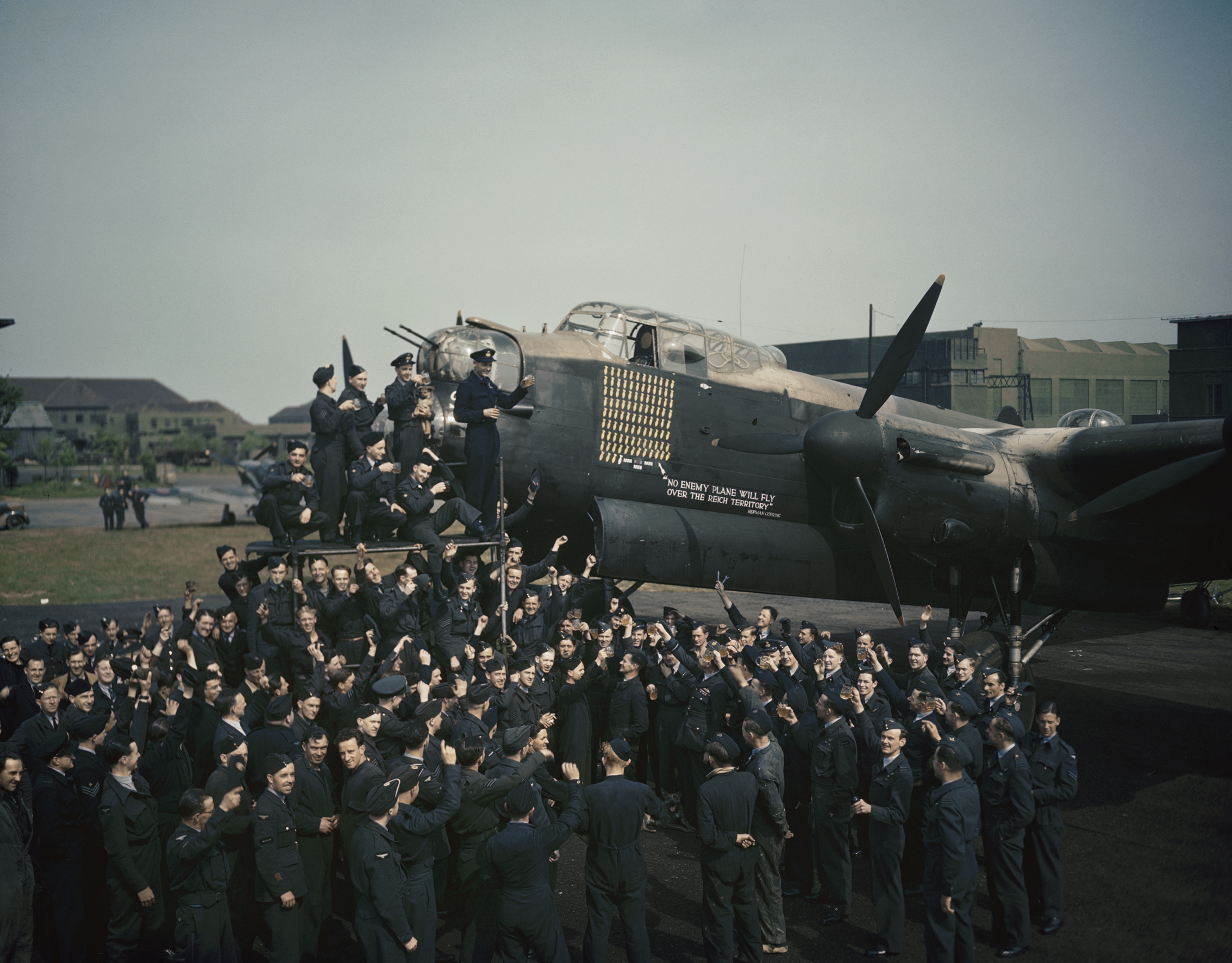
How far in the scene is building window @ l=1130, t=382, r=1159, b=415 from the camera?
31.3 meters

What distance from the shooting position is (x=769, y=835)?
24.6 ft

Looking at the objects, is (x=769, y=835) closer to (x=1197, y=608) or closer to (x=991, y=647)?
(x=991, y=647)

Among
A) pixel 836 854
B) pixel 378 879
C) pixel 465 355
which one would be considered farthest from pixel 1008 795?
pixel 465 355

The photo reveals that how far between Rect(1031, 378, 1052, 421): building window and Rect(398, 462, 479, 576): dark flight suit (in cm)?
3464

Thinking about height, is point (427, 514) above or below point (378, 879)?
above

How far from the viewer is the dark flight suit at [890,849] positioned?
7.38m

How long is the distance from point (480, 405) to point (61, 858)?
7.87 meters

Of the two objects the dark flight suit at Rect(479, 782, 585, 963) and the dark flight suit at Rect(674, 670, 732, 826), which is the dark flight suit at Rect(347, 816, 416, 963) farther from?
the dark flight suit at Rect(674, 670, 732, 826)

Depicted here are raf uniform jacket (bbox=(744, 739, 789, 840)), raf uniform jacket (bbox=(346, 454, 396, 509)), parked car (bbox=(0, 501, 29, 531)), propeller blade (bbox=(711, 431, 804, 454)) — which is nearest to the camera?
raf uniform jacket (bbox=(744, 739, 789, 840))

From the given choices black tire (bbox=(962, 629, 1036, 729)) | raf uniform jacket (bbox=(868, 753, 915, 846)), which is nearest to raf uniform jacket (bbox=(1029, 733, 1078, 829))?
raf uniform jacket (bbox=(868, 753, 915, 846))

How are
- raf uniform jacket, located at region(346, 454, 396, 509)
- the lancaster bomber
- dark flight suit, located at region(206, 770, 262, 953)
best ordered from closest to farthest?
1. dark flight suit, located at region(206, 770, 262, 953)
2. raf uniform jacket, located at region(346, 454, 396, 509)
3. the lancaster bomber

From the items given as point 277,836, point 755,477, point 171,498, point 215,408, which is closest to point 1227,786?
point 755,477

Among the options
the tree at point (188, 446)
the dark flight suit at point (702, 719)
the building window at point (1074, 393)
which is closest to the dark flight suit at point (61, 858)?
the dark flight suit at point (702, 719)

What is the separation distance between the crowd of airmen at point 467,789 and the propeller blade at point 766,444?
3.91 m
